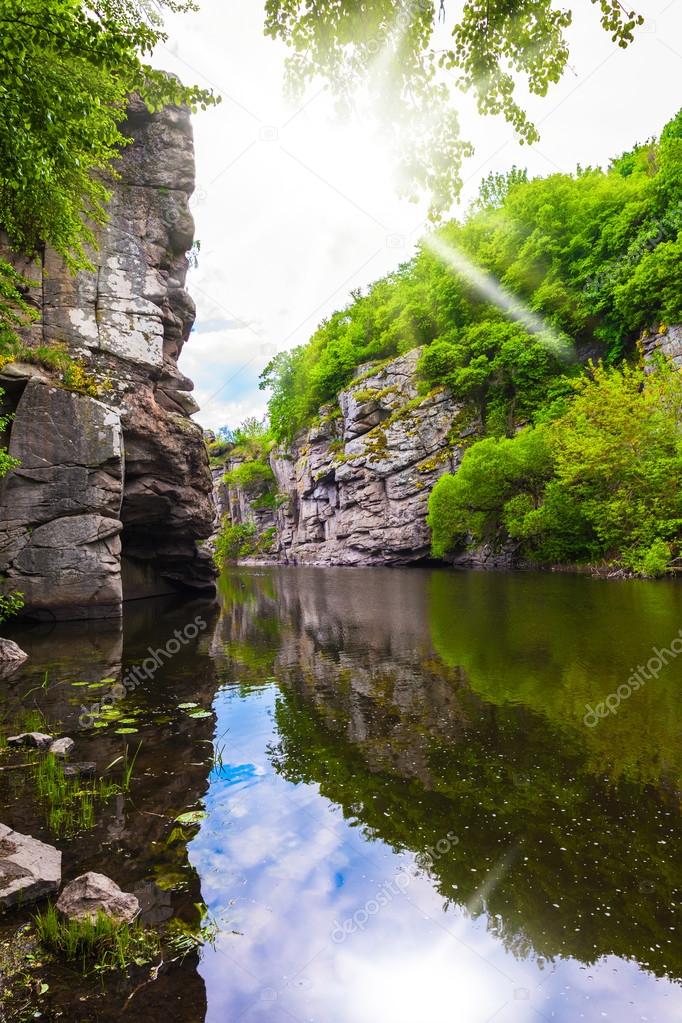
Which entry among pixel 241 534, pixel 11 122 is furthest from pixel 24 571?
pixel 241 534

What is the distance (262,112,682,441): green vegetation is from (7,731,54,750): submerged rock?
131 ft

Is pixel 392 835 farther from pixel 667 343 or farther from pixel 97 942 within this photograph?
pixel 667 343

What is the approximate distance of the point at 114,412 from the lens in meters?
17.2

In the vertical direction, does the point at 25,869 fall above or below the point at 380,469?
below

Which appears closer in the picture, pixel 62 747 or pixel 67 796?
pixel 67 796

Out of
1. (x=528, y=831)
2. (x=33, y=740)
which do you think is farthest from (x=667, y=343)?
(x=33, y=740)

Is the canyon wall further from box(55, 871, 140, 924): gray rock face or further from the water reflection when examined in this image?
box(55, 871, 140, 924): gray rock face

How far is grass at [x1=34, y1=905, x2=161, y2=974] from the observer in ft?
9.51

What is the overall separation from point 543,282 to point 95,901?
52.0 meters

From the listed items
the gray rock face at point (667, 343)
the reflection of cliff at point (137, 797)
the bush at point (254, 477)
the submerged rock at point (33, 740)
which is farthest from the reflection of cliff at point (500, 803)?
the bush at point (254, 477)

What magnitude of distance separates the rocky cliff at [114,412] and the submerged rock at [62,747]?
1108 centimetres

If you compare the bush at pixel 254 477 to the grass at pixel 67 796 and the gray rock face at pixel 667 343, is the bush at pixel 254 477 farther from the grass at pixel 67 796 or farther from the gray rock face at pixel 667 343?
the grass at pixel 67 796

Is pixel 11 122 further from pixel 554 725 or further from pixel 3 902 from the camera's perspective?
pixel 554 725

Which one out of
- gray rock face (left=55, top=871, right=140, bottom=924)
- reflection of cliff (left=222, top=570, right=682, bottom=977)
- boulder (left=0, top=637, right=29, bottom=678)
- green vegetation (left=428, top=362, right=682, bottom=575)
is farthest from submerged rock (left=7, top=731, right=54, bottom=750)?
green vegetation (left=428, top=362, right=682, bottom=575)
